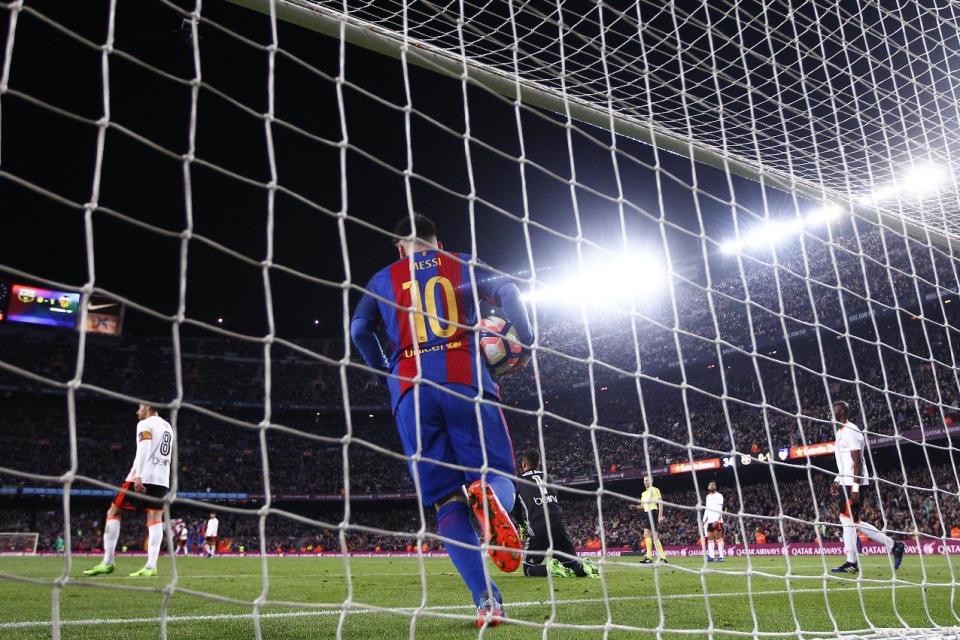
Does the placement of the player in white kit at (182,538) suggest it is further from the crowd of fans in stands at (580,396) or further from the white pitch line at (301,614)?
the white pitch line at (301,614)

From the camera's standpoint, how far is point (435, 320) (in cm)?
333

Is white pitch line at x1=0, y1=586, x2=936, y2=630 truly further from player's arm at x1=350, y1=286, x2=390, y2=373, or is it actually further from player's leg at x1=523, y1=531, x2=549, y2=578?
player's leg at x1=523, y1=531, x2=549, y2=578

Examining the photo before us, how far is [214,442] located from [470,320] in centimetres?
3301

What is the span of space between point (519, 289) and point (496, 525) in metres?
1.14

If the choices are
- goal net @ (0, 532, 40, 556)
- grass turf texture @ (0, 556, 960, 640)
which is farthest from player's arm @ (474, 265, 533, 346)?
goal net @ (0, 532, 40, 556)

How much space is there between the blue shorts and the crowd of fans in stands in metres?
19.3

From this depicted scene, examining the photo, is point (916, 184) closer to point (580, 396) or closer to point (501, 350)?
point (501, 350)

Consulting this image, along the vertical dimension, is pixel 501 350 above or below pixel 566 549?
above

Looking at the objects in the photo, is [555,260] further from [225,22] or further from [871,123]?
[871,123]

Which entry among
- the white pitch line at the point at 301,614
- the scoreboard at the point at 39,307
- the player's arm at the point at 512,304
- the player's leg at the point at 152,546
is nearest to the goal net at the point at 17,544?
the scoreboard at the point at 39,307

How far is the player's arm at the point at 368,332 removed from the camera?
351cm

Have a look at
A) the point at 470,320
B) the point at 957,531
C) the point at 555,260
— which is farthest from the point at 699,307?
the point at 470,320

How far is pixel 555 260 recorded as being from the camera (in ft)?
104

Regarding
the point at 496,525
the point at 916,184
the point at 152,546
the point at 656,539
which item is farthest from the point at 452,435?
the point at 152,546
